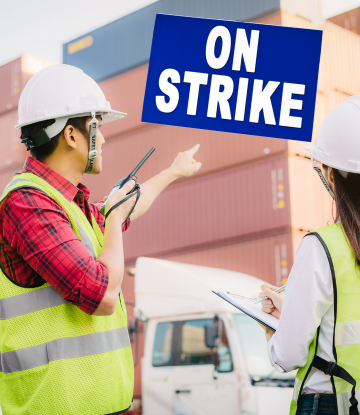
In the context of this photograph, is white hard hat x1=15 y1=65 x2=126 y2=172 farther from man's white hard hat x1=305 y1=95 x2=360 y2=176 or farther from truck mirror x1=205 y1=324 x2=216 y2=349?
truck mirror x1=205 y1=324 x2=216 y2=349

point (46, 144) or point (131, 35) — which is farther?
point (131, 35)

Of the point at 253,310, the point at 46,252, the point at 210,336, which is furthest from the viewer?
the point at 210,336

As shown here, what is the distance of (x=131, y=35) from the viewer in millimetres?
11961

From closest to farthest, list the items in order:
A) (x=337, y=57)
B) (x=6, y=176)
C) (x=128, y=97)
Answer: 1. (x=337, y=57)
2. (x=128, y=97)
3. (x=6, y=176)

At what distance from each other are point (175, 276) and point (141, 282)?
469 mm

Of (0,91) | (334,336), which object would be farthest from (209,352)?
(0,91)

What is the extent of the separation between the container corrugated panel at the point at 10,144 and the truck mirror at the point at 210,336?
294 inches

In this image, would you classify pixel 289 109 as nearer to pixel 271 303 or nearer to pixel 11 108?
pixel 271 303

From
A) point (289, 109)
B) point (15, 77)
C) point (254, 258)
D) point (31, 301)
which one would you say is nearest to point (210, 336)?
point (289, 109)

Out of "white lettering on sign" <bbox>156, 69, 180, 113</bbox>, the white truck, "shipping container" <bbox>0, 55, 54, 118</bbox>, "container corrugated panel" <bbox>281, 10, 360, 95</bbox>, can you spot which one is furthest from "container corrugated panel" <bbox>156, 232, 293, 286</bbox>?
"shipping container" <bbox>0, 55, 54, 118</bbox>

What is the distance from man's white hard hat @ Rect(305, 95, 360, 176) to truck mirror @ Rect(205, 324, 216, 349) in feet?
14.5

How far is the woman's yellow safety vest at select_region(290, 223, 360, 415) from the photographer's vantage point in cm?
139

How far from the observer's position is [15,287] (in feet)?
5.23

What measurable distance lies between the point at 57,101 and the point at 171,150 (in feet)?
28.4
